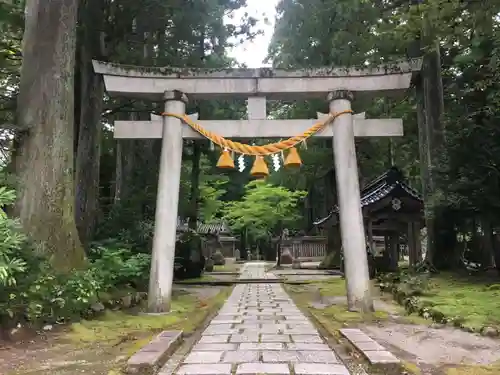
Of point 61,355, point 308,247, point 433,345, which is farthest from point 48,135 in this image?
point 308,247

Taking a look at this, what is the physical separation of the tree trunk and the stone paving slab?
15.3ft

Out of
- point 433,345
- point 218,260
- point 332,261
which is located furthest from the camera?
point 218,260

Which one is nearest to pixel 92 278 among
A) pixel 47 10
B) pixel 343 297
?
pixel 47 10

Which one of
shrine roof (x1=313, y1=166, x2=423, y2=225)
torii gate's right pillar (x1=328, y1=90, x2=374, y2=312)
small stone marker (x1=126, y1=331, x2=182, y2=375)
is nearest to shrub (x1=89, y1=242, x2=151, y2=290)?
small stone marker (x1=126, y1=331, x2=182, y2=375)

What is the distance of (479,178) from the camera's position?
10898mm

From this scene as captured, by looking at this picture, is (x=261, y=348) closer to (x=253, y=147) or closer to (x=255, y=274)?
(x=253, y=147)

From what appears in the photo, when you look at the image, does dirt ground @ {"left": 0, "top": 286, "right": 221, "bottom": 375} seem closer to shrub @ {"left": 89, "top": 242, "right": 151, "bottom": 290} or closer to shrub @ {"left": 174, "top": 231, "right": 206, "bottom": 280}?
shrub @ {"left": 89, "top": 242, "right": 151, "bottom": 290}

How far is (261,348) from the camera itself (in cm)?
497

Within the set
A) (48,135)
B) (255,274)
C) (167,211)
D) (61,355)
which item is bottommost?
(61,355)

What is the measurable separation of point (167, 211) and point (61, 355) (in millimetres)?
3556

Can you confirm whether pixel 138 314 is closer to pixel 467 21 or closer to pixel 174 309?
pixel 174 309

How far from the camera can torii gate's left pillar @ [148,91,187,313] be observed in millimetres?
7934

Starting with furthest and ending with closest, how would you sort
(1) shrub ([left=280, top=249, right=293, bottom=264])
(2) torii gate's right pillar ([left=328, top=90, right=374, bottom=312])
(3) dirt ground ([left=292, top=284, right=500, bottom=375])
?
(1) shrub ([left=280, top=249, right=293, bottom=264]) < (2) torii gate's right pillar ([left=328, top=90, right=374, bottom=312]) < (3) dirt ground ([left=292, top=284, right=500, bottom=375])

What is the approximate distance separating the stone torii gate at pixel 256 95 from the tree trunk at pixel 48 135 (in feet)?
2.71
